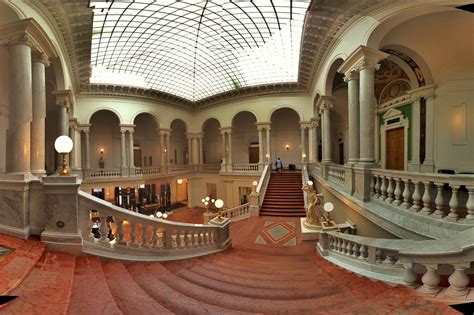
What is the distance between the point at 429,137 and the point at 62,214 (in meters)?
12.4

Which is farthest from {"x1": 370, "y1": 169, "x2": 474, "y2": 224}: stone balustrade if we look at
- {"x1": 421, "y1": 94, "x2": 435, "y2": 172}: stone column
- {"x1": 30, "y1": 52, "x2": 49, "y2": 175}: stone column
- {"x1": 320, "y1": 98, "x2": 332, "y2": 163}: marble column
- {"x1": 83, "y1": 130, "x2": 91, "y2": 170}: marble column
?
{"x1": 83, "y1": 130, "x2": 91, "y2": 170}: marble column

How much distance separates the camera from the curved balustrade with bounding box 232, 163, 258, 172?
66.4ft

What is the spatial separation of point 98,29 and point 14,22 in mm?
7937

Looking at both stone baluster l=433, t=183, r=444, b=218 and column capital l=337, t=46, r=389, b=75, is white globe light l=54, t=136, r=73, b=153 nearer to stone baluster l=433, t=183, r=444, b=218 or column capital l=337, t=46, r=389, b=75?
stone baluster l=433, t=183, r=444, b=218

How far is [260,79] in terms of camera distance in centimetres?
1902

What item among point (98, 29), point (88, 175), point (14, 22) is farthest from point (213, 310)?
point (88, 175)

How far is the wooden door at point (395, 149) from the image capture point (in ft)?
37.6

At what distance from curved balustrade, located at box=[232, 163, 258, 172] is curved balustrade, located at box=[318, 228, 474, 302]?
15453mm

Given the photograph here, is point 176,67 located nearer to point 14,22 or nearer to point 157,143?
point 157,143

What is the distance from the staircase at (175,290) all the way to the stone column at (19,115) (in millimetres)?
Result: 2097

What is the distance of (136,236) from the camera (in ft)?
16.1

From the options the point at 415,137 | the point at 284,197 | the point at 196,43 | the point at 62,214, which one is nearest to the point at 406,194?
the point at 62,214

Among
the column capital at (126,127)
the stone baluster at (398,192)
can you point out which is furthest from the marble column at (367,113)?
the column capital at (126,127)

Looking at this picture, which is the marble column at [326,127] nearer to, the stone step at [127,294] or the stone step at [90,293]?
the stone step at [127,294]
